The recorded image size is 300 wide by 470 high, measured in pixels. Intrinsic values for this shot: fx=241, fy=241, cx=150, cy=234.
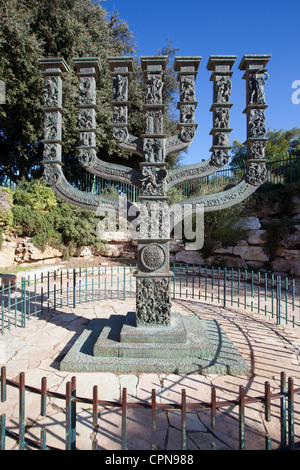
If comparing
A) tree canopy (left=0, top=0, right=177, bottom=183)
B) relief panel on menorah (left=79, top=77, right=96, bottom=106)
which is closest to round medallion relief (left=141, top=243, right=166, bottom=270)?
relief panel on menorah (left=79, top=77, right=96, bottom=106)

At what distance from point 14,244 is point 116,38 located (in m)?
11.8

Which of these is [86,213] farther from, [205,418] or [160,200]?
[205,418]

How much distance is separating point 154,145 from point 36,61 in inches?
385

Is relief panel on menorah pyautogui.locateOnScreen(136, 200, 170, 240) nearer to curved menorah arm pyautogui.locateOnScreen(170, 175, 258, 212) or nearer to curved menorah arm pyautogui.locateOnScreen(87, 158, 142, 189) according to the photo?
curved menorah arm pyautogui.locateOnScreen(170, 175, 258, 212)

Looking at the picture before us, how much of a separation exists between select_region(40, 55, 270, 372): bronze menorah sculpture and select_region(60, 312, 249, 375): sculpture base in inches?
8.3

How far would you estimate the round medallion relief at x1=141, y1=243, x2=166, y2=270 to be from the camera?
3.21 meters

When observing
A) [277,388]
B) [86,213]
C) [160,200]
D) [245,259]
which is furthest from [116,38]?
[277,388]

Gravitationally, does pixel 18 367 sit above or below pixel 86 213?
below

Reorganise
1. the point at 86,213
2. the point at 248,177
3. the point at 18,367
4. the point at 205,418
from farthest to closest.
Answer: the point at 86,213
the point at 248,177
the point at 18,367
the point at 205,418

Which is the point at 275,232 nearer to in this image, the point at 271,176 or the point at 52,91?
the point at 271,176

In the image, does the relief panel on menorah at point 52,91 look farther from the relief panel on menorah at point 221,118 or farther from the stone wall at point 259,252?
the stone wall at point 259,252

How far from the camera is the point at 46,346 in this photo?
3.36 metres

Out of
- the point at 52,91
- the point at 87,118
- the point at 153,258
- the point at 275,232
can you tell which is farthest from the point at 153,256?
the point at 275,232
